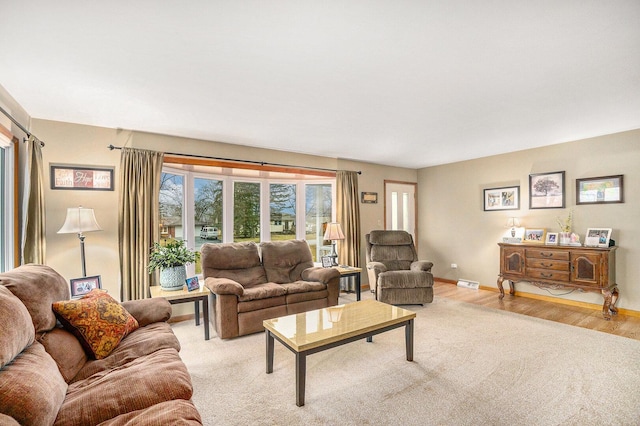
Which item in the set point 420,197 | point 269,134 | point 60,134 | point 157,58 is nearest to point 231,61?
point 157,58

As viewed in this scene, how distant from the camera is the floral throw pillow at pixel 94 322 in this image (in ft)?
6.16

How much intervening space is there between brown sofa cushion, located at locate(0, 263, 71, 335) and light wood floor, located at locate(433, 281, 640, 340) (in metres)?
4.76

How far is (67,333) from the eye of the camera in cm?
185

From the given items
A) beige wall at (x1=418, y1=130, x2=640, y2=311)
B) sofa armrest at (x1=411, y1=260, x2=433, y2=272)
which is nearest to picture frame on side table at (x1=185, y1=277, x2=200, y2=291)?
sofa armrest at (x1=411, y1=260, x2=433, y2=272)

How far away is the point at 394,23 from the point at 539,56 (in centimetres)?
113

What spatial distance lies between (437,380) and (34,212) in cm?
395

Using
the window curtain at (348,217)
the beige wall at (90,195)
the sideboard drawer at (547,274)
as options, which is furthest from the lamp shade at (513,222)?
the beige wall at (90,195)

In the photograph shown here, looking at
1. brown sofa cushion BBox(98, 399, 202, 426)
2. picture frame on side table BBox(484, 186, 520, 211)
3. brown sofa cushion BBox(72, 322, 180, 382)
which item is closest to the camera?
brown sofa cushion BBox(98, 399, 202, 426)

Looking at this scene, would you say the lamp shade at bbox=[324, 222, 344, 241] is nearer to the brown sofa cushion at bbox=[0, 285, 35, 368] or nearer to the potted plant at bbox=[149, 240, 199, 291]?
the potted plant at bbox=[149, 240, 199, 291]

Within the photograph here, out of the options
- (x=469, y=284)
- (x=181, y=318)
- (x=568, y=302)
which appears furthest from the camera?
(x=469, y=284)

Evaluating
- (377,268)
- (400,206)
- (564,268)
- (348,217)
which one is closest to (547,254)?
(564,268)

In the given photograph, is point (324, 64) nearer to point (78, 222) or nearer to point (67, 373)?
point (67, 373)

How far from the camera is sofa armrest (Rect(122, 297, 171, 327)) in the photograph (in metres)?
2.38

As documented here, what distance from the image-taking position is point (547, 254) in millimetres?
4270
